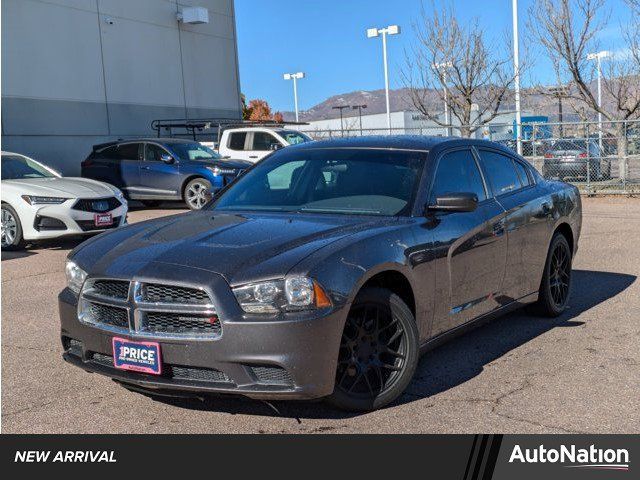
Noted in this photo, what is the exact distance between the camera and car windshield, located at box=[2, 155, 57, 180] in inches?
488

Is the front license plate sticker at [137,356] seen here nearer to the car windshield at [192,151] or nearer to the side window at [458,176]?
the side window at [458,176]

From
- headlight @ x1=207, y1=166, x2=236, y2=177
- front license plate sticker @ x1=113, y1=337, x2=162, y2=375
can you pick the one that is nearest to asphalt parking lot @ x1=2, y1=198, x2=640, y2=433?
front license plate sticker @ x1=113, y1=337, x2=162, y2=375

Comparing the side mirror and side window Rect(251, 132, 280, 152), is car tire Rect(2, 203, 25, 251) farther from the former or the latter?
side window Rect(251, 132, 280, 152)

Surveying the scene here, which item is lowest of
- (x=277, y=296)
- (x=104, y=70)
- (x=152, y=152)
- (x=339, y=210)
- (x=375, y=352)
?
(x=375, y=352)

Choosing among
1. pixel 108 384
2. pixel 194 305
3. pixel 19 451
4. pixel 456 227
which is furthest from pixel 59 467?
pixel 456 227

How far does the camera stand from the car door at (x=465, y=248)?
5.16m

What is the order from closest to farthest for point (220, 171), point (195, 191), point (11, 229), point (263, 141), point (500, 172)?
point (500, 172)
point (11, 229)
point (220, 171)
point (195, 191)
point (263, 141)

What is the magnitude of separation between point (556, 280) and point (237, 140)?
15.1m

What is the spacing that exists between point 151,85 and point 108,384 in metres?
21.3

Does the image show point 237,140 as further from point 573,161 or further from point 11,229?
A: point 11,229

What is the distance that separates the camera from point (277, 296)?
4.13 metres

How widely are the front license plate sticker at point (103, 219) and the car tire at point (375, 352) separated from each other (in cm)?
795

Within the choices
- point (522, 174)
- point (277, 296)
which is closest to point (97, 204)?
point (522, 174)

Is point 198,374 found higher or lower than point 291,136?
lower
